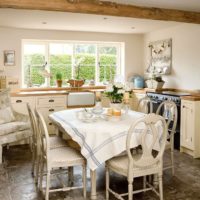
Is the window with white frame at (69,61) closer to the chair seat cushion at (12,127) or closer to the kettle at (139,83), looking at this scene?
the kettle at (139,83)

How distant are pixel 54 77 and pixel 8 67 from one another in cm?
104

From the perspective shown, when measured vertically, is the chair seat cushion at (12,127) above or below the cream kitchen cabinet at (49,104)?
below

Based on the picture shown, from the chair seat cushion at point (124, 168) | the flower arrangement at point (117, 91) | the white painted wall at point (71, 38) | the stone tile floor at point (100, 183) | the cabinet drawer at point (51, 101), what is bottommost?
the stone tile floor at point (100, 183)

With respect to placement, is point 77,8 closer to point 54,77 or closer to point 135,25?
point 135,25

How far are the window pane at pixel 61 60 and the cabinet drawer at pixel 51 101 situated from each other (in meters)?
0.87

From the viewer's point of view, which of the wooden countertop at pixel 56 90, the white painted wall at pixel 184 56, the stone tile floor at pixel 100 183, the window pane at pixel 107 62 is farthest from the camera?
the window pane at pixel 107 62

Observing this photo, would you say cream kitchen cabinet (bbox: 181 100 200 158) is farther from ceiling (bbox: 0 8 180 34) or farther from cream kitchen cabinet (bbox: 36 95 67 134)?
cream kitchen cabinet (bbox: 36 95 67 134)

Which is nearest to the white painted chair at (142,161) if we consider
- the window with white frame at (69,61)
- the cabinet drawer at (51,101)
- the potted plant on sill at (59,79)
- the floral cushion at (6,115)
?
the floral cushion at (6,115)

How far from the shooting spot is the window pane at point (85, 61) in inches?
262

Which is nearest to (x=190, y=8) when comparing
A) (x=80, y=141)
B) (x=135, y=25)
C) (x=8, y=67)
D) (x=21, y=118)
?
(x=135, y=25)

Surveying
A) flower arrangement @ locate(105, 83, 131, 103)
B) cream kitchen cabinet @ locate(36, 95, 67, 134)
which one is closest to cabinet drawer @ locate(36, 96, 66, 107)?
cream kitchen cabinet @ locate(36, 95, 67, 134)

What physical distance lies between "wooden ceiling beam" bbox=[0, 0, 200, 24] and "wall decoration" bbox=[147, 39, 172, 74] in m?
1.45

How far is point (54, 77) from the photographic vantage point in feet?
21.2

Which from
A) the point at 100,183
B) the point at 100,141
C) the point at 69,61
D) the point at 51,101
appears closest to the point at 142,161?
the point at 100,141
